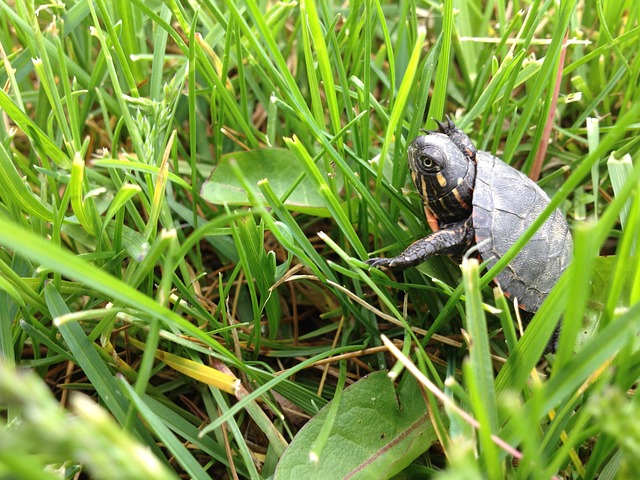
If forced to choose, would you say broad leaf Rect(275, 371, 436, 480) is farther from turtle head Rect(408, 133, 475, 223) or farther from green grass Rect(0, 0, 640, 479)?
turtle head Rect(408, 133, 475, 223)

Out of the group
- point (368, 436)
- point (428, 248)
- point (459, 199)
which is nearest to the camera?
point (368, 436)

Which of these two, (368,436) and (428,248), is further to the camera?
(428,248)

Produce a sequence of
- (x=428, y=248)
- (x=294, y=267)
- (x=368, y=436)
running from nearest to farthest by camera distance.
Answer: (x=368, y=436) → (x=428, y=248) → (x=294, y=267)

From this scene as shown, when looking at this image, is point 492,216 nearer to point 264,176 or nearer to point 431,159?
point 431,159

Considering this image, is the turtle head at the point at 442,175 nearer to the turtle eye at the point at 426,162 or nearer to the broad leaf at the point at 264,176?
the turtle eye at the point at 426,162

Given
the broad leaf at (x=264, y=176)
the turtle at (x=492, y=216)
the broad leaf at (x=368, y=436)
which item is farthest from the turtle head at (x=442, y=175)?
the broad leaf at (x=368, y=436)

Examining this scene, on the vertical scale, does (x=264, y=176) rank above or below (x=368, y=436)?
above

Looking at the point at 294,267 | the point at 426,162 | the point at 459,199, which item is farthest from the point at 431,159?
the point at 294,267

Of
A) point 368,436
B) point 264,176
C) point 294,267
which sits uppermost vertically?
point 264,176
